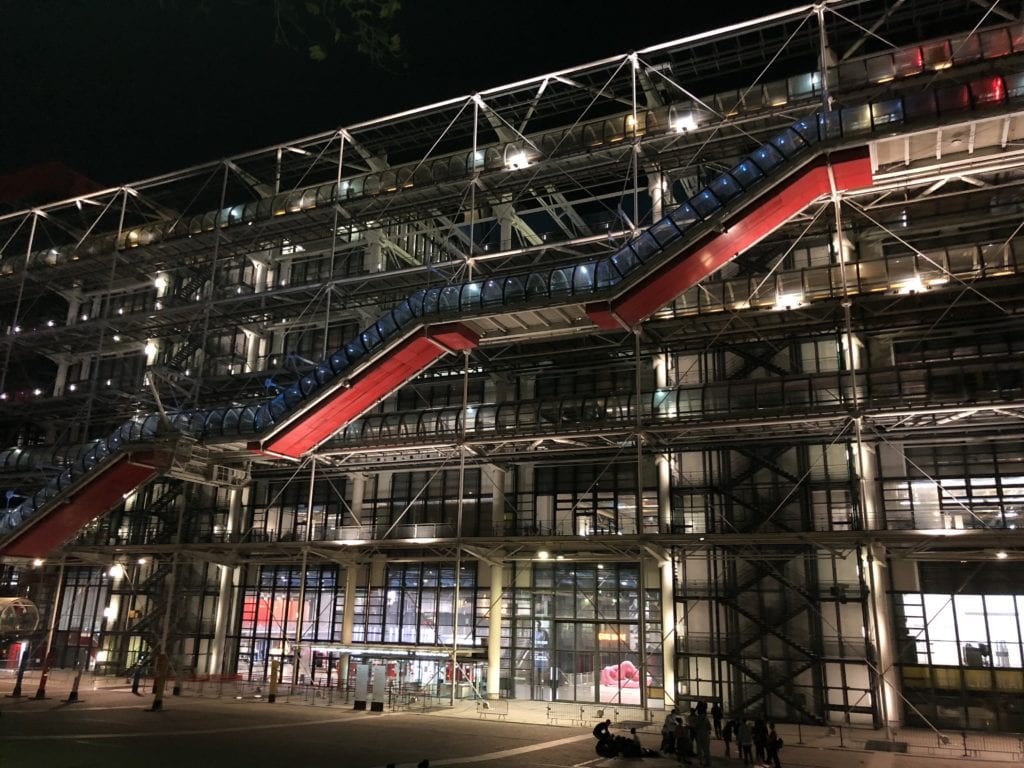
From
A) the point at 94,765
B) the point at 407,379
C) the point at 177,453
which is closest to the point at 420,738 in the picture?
the point at 94,765

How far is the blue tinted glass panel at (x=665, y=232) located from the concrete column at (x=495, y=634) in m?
12.2

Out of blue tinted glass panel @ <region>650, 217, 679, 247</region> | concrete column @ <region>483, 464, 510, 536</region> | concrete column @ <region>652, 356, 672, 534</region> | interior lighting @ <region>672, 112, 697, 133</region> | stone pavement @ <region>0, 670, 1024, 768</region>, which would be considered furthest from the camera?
concrete column @ <region>483, 464, 510, 536</region>

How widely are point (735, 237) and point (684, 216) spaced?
1.34 m

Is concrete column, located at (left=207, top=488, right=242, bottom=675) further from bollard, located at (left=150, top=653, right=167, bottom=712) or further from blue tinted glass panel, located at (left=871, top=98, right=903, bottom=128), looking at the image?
blue tinted glass panel, located at (left=871, top=98, right=903, bottom=128)

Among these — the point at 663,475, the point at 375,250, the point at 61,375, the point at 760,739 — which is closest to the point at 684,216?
the point at 663,475

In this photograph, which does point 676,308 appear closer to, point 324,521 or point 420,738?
point 420,738

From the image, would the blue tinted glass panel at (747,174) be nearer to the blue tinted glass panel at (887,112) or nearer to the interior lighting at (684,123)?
the blue tinted glass panel at (887,112)

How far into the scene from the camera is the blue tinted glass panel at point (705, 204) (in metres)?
18.5

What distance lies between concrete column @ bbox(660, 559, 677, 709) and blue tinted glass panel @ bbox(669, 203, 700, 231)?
9.93m

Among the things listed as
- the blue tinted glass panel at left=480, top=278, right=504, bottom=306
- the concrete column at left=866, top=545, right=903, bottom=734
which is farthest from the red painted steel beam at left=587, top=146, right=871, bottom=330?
the concrete column at left=866, top=545, right=903, bottom=734

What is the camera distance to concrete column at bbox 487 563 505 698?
81.0 ft

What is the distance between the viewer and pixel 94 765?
12.1 metres

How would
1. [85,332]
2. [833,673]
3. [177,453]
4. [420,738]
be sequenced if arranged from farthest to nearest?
[85,332]
[177,453]
[833,673]
[420,738]

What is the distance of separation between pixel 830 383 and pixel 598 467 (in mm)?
7968
